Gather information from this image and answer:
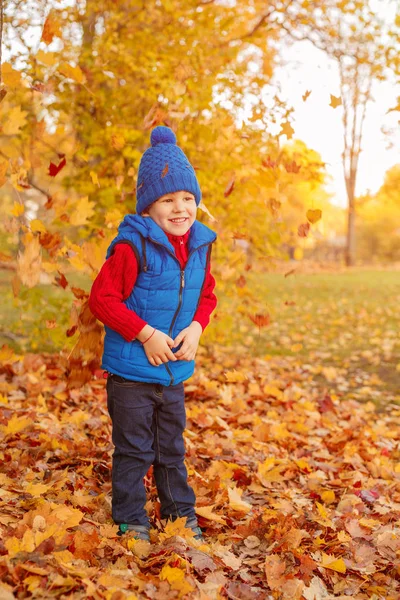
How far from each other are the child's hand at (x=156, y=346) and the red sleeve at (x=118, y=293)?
0.03 m

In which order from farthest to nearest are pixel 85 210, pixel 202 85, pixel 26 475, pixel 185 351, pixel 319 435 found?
1. pixel 202 85
2. pixel 319 435
3. pixel 85 210
4. pixel 26 475
5. pixel 185 351

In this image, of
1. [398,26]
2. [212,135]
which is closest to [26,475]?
[212,135]

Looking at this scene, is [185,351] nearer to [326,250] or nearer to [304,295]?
[304,295]

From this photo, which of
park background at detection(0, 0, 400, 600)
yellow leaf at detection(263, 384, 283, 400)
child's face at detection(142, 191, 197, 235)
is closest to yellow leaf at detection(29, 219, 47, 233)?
park background at detection(0, 0, 400, 600)

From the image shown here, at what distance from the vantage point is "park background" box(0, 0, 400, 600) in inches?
90.9

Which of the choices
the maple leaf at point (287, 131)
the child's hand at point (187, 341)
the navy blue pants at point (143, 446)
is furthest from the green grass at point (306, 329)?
the child's hand at point (187, 341)

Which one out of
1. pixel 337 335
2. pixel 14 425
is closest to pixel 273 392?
pixel 14 425

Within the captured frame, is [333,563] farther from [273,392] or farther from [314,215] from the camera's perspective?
[273,392]

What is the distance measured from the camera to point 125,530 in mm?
2455

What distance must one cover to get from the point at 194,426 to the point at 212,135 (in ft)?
7.43

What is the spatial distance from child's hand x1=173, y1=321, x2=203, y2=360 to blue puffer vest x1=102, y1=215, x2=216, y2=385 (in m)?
0.03

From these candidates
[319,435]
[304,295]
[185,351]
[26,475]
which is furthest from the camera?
[304,295]

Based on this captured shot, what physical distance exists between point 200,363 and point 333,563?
159 inches

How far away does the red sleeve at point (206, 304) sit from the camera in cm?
258
